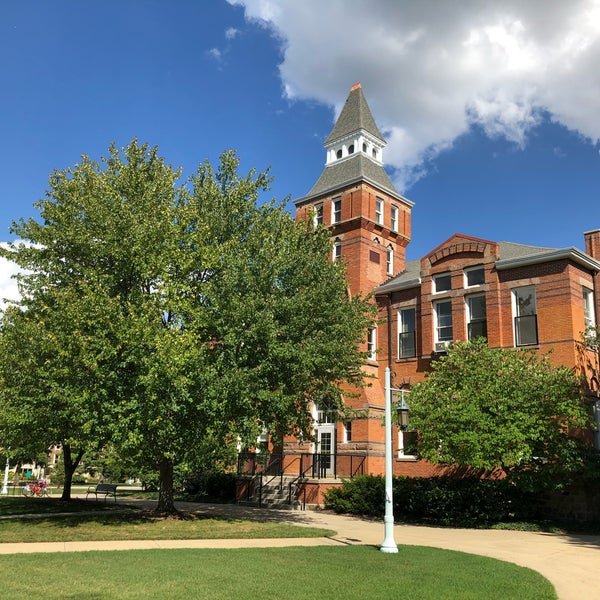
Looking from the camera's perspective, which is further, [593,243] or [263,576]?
[593,243]

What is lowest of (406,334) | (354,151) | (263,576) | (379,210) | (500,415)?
(263,576)

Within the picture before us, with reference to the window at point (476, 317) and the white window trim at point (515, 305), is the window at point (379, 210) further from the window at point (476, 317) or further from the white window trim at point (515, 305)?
the white window trim at point (515, 305)

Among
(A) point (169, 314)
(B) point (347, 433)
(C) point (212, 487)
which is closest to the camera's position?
(A) point (169, 314)

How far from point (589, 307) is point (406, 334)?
26.7 ft

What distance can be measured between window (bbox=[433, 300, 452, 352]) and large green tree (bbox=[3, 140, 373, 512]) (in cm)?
850

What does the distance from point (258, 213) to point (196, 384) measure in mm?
7188

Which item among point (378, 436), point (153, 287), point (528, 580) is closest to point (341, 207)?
point (378, 436)

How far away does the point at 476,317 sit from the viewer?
A: 87.6ft

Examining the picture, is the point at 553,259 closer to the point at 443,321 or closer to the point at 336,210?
the point at 443,321

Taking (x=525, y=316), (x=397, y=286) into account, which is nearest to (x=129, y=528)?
(x=525, y=316)

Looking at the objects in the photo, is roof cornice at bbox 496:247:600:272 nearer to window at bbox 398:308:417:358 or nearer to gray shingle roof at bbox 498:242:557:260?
gray shingle roof at bbox 498:242:557:260

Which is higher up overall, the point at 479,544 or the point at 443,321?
the point at 443,321

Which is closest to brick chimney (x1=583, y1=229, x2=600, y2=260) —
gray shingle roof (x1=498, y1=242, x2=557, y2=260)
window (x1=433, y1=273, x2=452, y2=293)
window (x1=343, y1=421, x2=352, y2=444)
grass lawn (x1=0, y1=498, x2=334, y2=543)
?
gray shingle roof (x1=498, y1=242, x2=557, y2=260)

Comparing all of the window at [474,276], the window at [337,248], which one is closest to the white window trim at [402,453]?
the window at [474,276]
